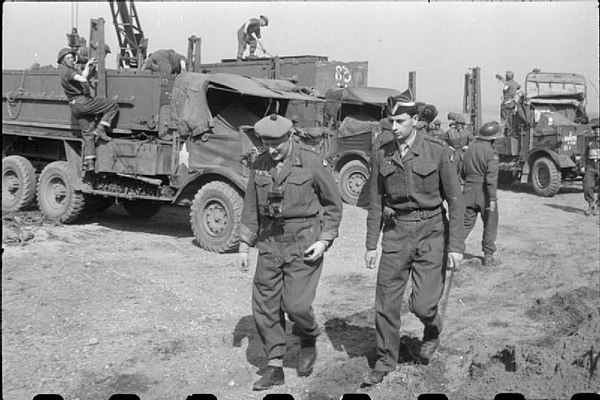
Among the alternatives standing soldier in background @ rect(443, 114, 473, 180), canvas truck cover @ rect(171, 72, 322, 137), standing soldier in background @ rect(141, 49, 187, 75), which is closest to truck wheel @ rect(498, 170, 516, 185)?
standing soldier in background @ rect(443, 114, 473, 180)

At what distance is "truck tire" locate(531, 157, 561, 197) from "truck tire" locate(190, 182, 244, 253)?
906 centimetres

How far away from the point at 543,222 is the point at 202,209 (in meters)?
6.48

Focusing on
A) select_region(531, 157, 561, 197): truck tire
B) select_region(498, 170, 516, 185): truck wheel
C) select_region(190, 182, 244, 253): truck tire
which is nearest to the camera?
select_region(190, 182, 244, 253): truck tire

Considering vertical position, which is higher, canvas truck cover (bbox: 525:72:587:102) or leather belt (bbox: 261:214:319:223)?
canvas truck cover (bbox: 525:72:587:102)

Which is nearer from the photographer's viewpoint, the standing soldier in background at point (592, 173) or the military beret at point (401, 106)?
the military beret at point (401, 106)

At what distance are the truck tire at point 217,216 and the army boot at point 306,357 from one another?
3888mm

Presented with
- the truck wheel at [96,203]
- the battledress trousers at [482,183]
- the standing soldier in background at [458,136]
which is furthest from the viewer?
the standing soldier in background at [458,136]

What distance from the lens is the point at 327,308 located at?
6.16m

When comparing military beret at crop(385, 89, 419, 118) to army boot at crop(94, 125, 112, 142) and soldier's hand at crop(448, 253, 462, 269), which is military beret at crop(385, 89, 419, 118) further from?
army boot at crop(94, 125, 112, 142)

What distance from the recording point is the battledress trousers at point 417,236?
424 centimetres

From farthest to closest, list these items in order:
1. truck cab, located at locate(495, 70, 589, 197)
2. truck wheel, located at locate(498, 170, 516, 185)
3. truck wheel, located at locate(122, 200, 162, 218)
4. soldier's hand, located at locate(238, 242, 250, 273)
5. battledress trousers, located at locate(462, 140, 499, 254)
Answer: truck wheel, located at locate(498, 170, 516, 185)
truck cab, located at locate(495, 70, 589, 197)
truck wheel, located at locate(122, 200, 162, 218)
battledress trousers, located at locate(462, 140, 499, 254)
soldier's hand, located at locate(238, 242, 250, 273)

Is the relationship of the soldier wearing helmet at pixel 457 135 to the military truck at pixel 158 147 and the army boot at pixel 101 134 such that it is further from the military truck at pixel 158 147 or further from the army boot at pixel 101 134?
the army boot at pixel 101 134

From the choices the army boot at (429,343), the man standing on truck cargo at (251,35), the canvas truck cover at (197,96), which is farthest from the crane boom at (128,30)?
the army boot at (429,343)

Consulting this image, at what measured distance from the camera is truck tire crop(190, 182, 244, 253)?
327 inches
